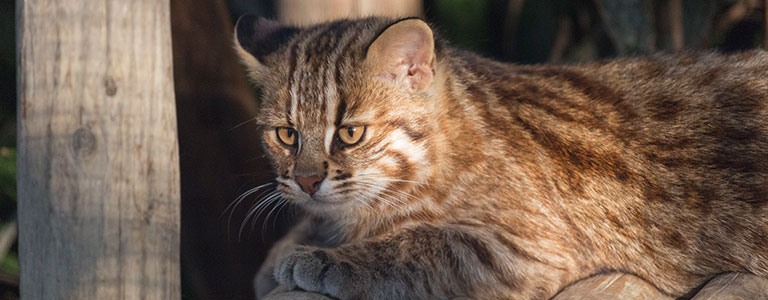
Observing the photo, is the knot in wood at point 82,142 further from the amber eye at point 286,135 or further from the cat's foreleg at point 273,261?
the cat's foreleg at point 273,261

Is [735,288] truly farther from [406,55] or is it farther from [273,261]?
[273,261]

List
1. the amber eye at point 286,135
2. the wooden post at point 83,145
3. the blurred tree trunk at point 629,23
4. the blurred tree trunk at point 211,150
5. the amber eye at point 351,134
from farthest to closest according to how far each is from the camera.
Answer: the blurred tree trunk at point 629,23 → the blurred tree trunk at point 211,150 → the amber eye at point 286,135 → the amber eye at point 351,134 → the wooden post at point 83,145

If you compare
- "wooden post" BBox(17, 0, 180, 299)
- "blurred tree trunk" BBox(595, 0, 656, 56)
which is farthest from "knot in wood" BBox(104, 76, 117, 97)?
"blurred tree trunk" BBox(595, 0, 656, 56)

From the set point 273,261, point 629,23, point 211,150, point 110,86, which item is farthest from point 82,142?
point 629,23

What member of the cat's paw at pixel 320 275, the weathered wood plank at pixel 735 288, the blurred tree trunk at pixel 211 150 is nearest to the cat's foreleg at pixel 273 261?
the cat's paw at pixel 320 275

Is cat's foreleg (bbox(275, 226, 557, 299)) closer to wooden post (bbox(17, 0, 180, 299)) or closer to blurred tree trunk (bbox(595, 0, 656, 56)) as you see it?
wooden post (bbox(17, 0, 180, 299))

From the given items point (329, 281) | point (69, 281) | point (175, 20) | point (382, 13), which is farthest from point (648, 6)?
point (69, 281)
